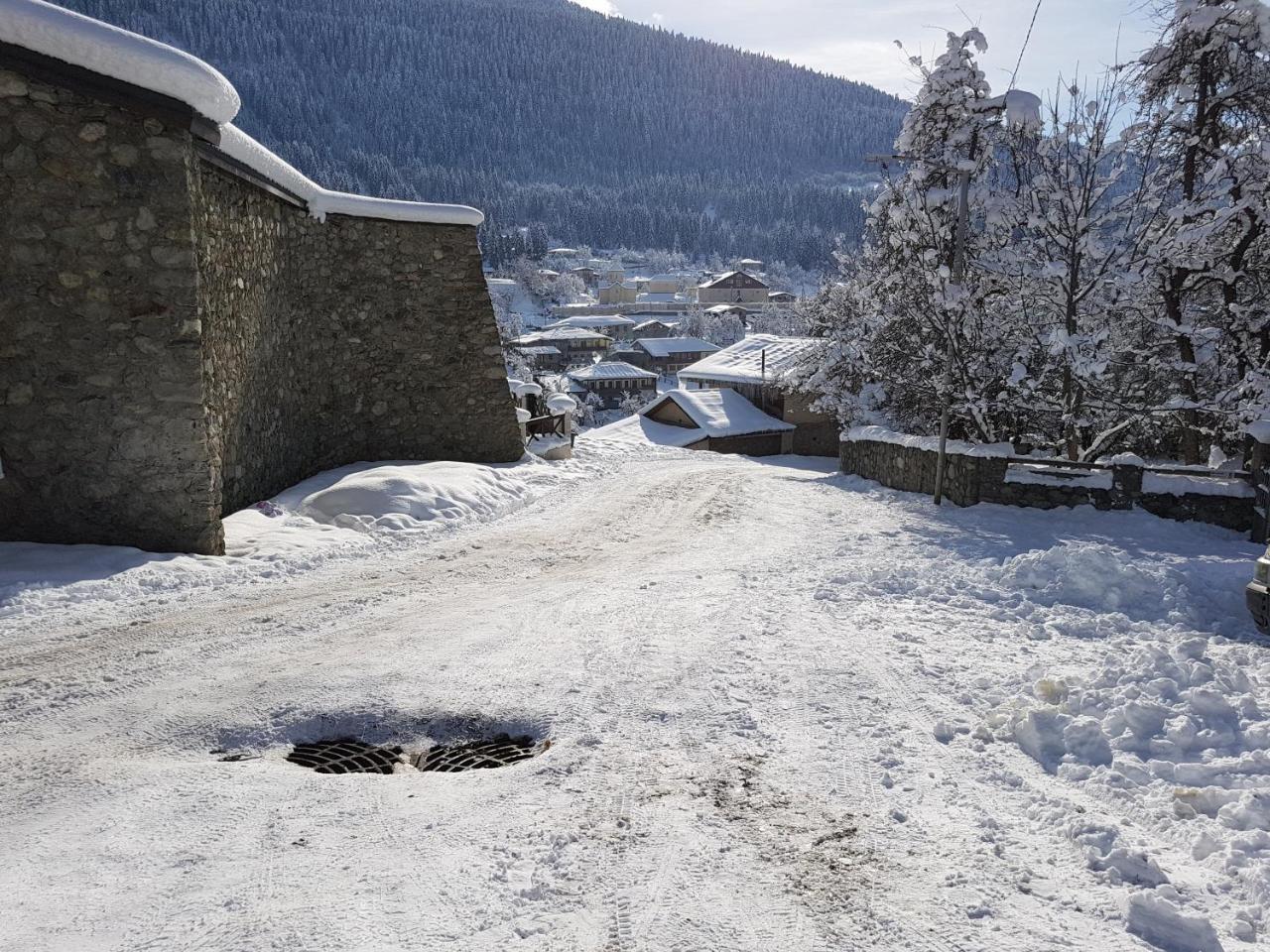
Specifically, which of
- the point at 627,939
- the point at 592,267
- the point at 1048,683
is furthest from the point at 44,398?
the point at 592,267

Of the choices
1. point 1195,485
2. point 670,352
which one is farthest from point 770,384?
point 670,352

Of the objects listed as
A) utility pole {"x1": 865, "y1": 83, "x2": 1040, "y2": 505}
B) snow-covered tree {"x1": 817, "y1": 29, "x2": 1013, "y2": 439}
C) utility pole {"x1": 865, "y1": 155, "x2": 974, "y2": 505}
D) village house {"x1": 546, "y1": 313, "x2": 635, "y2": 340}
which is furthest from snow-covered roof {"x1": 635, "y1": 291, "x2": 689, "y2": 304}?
utility pole {"x1": 865, "y1": 155, "x2": 974, "y2": 505}

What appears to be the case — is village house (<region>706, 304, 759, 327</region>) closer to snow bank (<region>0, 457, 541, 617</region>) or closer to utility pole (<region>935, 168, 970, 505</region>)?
utility pole (<region>935, 168, 970, 505</region>)

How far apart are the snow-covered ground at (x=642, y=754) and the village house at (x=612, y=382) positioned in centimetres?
5771

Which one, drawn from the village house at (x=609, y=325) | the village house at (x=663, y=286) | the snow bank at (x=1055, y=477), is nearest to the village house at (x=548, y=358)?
the village house at (x=609, y=325)

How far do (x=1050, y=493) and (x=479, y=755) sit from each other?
9664 mm

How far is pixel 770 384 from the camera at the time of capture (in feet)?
122

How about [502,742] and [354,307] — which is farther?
[354,307]

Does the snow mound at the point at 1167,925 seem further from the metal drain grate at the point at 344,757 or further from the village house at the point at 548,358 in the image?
the village house at the point at 548,358

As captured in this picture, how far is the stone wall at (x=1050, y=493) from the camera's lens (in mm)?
10359

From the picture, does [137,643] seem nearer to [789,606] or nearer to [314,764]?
[314,764]

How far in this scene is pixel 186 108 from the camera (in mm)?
6957

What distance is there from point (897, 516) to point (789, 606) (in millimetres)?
5040

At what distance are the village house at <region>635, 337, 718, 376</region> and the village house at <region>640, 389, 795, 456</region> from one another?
41.8 meters
